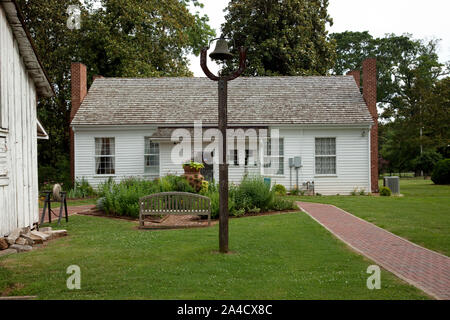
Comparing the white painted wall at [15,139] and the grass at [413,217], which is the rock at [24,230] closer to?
the white painted wall at [15,139]

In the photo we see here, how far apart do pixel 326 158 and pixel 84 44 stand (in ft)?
58.9

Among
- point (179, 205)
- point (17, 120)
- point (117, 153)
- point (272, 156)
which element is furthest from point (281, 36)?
point (17, 120)

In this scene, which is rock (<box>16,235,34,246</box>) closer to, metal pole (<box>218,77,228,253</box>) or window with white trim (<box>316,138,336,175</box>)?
metal pole (<box>218,77,228,253</box>)

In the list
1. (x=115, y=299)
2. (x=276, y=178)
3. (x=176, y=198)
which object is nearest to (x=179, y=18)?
(x=276, y=178)

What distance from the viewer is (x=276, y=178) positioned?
2133cm

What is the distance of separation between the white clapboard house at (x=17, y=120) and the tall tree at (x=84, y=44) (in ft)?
53.5

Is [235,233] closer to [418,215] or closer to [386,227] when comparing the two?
[386,227]

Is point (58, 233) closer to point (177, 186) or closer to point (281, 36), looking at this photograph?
point (177, 186)

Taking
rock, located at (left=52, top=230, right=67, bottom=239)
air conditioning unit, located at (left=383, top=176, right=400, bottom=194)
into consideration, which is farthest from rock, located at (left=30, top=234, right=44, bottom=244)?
air conditioning unit, located at (left=383, top=176, right=400, bottom=194)

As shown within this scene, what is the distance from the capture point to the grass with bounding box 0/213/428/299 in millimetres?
5363

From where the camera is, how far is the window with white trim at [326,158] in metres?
21.5

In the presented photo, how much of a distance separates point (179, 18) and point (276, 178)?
55.0ft

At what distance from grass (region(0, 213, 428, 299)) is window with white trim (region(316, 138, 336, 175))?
11.7m

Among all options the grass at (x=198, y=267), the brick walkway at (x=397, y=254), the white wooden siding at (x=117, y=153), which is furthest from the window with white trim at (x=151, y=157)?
the brick walkway at (x=397, y=254)
